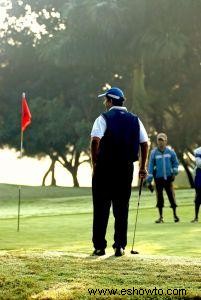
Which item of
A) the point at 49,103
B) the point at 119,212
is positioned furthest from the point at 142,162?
the point at 49,103

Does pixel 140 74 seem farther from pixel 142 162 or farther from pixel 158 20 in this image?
pixel 142 162

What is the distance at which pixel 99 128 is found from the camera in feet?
30.3

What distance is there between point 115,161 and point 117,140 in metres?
0.25

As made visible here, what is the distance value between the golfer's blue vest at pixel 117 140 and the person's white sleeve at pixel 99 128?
0.05 metres

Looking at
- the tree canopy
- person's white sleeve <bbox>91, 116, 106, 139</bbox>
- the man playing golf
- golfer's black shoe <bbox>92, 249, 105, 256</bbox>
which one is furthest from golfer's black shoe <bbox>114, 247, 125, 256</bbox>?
the tree canopy

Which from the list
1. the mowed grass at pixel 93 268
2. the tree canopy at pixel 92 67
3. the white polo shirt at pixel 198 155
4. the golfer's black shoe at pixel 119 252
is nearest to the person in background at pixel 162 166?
the white polo shirt at pixel 198 155

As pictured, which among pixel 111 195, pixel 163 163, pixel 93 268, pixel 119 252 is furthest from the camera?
pixel 163 163

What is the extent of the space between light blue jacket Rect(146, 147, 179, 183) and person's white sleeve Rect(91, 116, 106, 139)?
7380 mm

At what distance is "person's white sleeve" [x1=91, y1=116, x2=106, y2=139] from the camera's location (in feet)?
30.2

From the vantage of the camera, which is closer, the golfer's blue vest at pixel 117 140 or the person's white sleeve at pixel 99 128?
the person's white sleeve at pixel 99 128

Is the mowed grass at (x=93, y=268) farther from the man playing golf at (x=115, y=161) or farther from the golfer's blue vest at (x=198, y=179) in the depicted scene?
the golfer's blue vest at (x=198, y=179)

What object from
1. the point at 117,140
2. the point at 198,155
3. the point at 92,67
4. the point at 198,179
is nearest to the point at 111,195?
the point at 117,140

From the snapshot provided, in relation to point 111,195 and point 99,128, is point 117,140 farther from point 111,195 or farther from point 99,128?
point 111,195

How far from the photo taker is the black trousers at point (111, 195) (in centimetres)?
938
